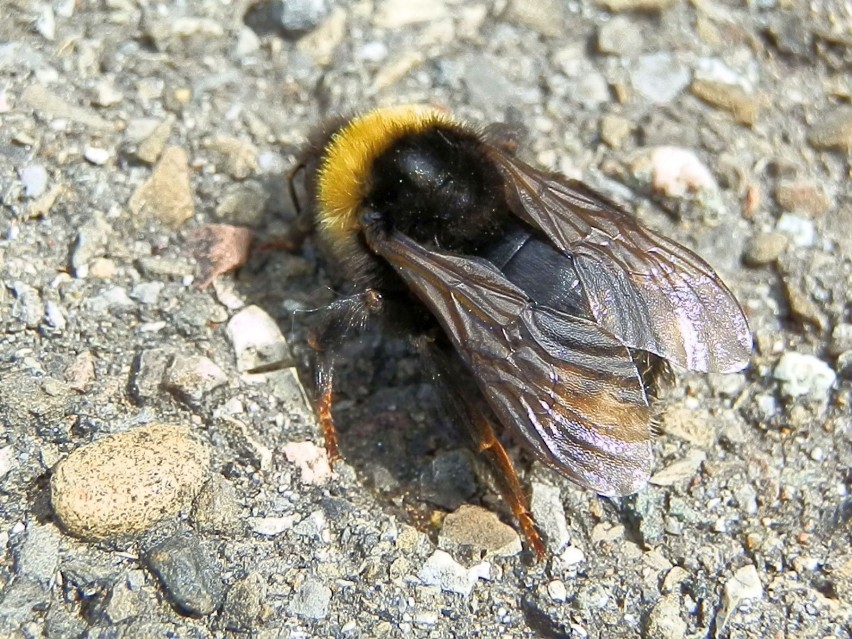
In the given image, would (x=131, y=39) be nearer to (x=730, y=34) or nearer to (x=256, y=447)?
(x=256, y=447)

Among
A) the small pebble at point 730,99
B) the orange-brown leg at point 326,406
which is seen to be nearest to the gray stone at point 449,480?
the orange-brown leg at point 326,406

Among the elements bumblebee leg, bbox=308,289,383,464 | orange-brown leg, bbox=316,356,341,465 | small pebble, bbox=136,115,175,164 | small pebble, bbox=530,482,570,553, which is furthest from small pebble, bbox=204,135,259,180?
small pebble, bbox=530,482,570,553

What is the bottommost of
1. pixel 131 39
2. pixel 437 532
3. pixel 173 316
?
pixel 437 532

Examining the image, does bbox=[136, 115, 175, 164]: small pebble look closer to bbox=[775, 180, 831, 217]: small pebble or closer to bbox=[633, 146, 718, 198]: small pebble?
bbox=[633, 146, 718, 198]: small pebble

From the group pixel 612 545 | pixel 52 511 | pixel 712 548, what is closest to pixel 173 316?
pixel 52 511

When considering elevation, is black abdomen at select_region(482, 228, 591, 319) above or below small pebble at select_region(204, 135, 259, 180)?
above

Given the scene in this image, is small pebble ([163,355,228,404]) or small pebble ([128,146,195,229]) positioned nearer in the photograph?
small pebble ([163,355,228,404])

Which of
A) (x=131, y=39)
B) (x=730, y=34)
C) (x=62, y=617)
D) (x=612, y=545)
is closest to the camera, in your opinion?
(x=62, y=617)

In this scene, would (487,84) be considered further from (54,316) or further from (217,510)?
(217,510)
